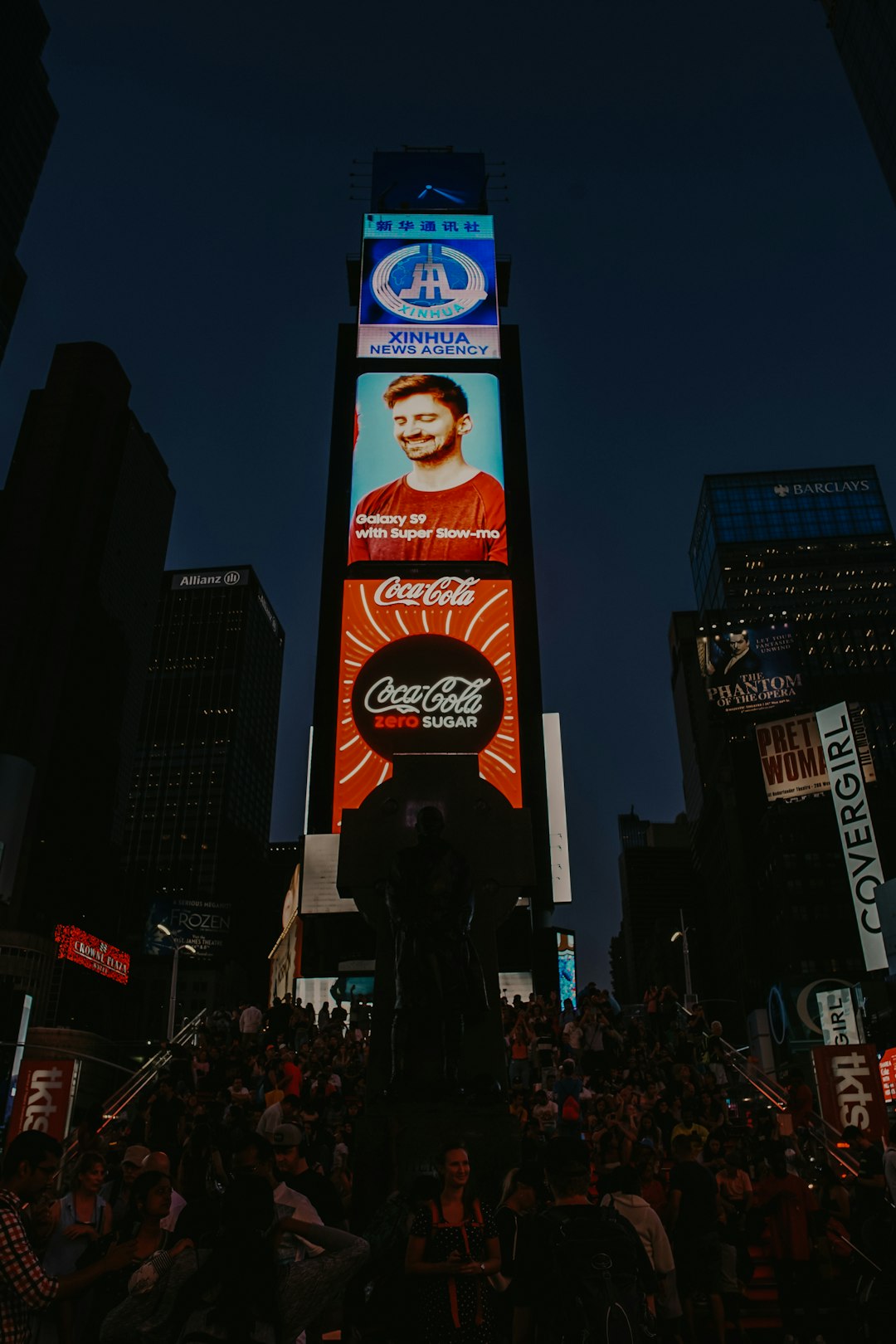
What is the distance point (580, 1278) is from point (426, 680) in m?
27.4

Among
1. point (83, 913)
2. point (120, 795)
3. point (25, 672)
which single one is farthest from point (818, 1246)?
point (120, 795)

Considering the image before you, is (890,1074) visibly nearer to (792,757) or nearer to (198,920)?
(792,757)

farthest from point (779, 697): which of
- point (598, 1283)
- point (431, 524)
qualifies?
point (598, 1283)

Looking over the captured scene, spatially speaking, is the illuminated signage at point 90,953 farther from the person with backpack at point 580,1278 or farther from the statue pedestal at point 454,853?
the person with backpack at point 580,1278

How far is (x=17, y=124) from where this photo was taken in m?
83.9

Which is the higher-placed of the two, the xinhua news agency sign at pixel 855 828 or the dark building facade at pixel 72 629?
the dark building facade at pixel 72 629

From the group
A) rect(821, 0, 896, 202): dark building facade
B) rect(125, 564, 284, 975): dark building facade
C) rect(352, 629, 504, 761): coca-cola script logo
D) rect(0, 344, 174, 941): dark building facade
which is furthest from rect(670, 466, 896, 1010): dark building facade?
rect(125, 564, 284, 975): dark building facade

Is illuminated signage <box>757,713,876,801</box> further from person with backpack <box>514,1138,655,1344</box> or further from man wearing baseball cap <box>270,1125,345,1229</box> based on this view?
person with backpack <box>514,1138,655,1344</box>

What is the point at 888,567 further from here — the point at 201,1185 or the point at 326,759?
the point at 201,1185

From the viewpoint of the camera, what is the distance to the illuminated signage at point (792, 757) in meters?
50.3

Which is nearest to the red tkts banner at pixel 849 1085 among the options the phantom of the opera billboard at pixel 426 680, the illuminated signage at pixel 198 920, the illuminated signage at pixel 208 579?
the phantom of the opera billboard at pixel 426 680

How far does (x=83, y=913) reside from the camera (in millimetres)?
101250

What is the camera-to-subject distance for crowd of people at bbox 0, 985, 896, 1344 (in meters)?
3.66

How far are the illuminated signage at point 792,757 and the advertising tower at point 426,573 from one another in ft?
52.2
